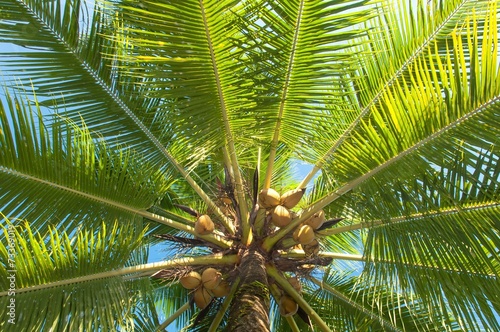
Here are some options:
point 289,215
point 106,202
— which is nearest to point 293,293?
point 289,215

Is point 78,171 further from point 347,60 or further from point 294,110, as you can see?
point 347,60

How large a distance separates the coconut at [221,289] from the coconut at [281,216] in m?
0.59

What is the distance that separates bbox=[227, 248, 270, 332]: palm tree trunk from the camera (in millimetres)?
2975

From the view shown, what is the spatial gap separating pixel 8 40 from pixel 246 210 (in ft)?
6.82

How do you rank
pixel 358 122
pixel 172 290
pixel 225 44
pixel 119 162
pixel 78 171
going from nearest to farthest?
pixel 225 44
pixel 78 171
pixel 119 162
pixel 358 122
pixel 172 290

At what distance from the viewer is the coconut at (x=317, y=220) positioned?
12.2ft

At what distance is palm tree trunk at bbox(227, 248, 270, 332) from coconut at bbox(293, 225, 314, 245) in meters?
0.31

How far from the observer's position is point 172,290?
5.86 m

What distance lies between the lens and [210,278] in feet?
11.9

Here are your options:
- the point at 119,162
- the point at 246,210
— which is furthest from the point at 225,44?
the point at 246,210

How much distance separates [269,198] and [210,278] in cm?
69

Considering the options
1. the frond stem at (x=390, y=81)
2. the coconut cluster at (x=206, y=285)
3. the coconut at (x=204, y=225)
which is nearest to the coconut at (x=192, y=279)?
the coconut cluster at (x=206, y=285)

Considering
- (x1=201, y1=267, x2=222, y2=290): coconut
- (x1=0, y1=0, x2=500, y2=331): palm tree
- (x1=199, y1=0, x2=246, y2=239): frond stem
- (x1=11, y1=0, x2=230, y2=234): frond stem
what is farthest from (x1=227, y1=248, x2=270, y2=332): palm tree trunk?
(x1=11, y1=0, x2=230, y2=234): frond stem

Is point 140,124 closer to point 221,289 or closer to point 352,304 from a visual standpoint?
point 221,289
